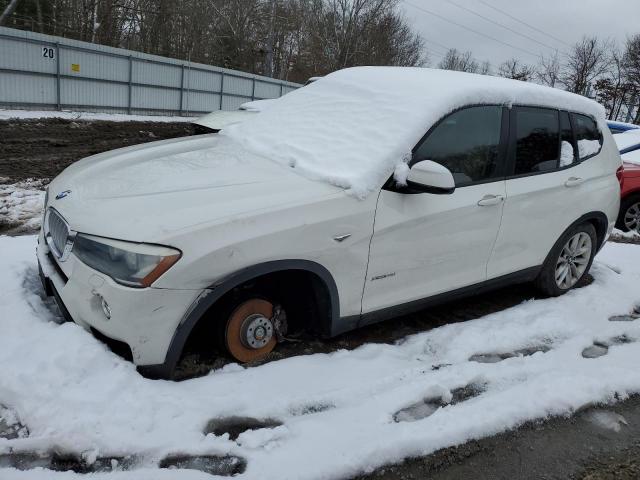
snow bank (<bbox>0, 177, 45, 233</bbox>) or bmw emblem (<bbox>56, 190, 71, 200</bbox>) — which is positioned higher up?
bmw emblem (<bbox>56, 190, 71, 200</bbox>)

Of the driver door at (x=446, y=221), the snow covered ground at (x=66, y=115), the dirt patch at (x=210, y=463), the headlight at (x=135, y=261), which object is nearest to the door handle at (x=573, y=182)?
the driver door at (x=446, y=221)

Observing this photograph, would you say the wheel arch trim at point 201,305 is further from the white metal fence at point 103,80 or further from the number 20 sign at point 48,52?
the number 20 sign at point 48,52

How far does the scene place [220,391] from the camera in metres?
2.70

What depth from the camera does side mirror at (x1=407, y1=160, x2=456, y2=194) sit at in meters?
3.03

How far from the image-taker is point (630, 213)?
793cm

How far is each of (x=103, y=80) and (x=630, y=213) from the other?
17.4 m

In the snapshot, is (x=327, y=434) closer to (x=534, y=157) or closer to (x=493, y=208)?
(x=493, y=208)

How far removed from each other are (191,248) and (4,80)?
17.3m

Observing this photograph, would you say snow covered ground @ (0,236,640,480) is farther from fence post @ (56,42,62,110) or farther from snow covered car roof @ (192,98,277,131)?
fence post @ (56,42,62,110)

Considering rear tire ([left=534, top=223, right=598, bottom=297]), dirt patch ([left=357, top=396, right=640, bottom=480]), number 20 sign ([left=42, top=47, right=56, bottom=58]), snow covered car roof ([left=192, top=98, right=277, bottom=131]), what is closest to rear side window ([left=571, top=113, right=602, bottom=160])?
rear tire ([left=534, top=223, right=598, bottom=297])

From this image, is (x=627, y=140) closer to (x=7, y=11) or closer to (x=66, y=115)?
(x=66, y=115)

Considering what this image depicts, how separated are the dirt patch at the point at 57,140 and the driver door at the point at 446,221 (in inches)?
258

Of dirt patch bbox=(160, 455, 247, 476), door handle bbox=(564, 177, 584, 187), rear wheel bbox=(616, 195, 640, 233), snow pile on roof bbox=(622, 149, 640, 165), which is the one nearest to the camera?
dirt patch bbox=(160, 455, 247, 476)

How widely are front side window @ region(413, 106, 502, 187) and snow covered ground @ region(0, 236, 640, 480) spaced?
1068 millimetres
